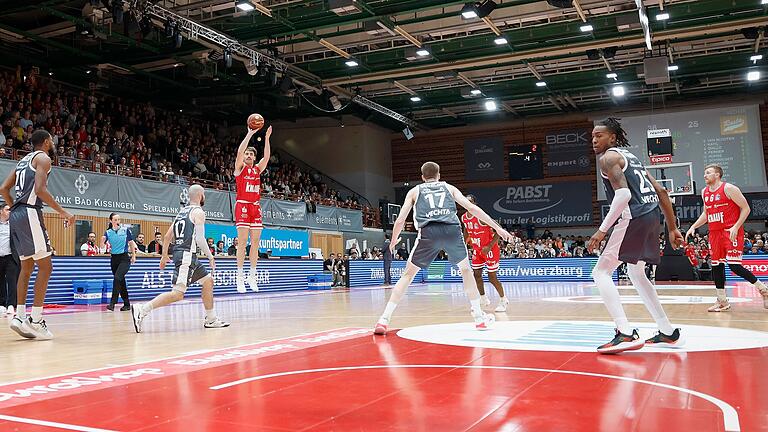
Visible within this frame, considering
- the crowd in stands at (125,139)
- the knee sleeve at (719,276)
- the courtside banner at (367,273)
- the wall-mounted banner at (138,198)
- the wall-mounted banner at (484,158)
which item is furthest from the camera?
the wall-mounted banner at (484,158)

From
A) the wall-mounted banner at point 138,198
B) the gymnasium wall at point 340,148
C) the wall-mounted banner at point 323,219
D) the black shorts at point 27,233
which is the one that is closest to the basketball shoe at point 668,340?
the black shorts at point 27,233

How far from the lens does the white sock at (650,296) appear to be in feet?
16.6

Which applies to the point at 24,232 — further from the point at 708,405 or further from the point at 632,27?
the point at 632,27

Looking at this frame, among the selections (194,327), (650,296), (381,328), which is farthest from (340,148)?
(650,296)

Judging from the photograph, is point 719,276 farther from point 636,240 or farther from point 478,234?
point 636,240

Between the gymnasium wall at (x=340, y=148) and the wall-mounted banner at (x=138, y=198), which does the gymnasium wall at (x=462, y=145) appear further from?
the wall-mounted banner at (x=138, y=198)

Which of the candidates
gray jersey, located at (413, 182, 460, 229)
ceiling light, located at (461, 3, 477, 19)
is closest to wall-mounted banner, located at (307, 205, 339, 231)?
ceiling light, located at (461, 3, 477, 19)

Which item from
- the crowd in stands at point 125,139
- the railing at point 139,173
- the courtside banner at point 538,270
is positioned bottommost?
the courtside banner at point 538,270

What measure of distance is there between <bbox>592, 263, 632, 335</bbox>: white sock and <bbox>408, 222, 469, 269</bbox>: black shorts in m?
1.65

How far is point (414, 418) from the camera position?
2795mm

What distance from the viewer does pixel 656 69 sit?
21406 millimetres

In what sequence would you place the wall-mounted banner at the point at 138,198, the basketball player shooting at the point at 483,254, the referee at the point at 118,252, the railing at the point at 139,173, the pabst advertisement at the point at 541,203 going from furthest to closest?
1. the pabst advertisement at the point at 541,203
2. the railing at the point at 139,173
3. the wall-mounted banner at the point at 138,198
4. the referee at the point at 118,252
5. the basketball player shooting at the point at 483,254

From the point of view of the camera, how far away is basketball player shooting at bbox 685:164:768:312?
8750 mm

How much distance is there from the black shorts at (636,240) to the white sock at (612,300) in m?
0.16
